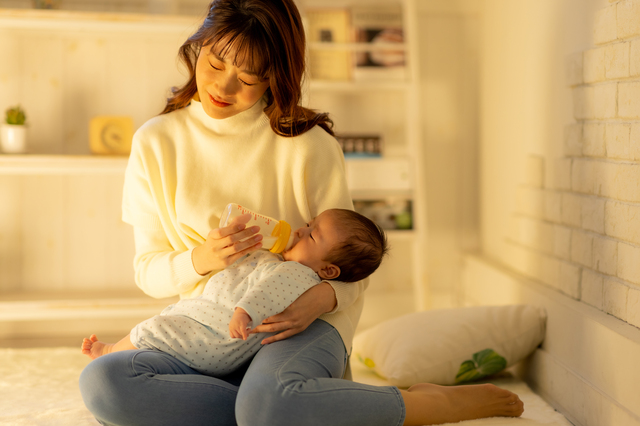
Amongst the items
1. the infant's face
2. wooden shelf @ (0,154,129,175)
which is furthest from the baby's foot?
wooden shelf @ (0,154,129,175)

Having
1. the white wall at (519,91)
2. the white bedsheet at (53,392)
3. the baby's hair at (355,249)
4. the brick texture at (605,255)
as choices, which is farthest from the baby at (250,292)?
the white wall at (519,91)

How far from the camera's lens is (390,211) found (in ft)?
7.61

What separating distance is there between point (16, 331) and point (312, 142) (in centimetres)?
166

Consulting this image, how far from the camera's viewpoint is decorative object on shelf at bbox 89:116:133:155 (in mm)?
2129

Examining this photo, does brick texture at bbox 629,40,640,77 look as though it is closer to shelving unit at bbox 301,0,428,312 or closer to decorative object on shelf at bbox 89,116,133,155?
shelving unit at bbox 301,0,428,312

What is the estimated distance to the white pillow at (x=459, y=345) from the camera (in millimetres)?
1502

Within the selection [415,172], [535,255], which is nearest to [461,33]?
[415,172]

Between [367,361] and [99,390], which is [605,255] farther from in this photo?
[99,390]

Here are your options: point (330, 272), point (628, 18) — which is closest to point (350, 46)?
point (628, 18)

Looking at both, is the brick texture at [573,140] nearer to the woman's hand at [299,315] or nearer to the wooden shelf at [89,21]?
the woman's hand at [299,315]

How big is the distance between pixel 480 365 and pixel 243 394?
29.9 inches

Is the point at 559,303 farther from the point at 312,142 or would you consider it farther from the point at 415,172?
the point at 415,172

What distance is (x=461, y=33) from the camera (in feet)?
8.07

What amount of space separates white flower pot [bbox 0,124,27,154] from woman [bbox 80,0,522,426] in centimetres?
98
